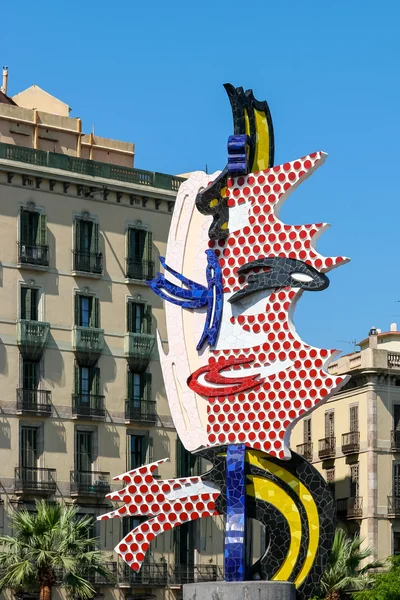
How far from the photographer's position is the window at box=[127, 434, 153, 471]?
68.2 meters

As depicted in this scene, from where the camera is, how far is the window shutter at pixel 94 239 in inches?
2699

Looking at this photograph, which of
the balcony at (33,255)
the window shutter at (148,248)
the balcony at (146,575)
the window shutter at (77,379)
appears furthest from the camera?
the window shutter at (148,248)

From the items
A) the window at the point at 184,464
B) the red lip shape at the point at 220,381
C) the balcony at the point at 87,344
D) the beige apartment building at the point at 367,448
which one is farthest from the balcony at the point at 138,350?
the red lip shape at the point at 220,381

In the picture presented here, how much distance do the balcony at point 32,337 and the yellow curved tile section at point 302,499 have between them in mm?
21193

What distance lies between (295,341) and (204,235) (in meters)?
3.97

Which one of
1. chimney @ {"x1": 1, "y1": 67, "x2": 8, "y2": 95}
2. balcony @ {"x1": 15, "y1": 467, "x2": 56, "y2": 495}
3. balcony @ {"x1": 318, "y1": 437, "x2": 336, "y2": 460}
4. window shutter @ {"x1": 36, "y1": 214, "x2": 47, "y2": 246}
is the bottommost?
balcony @ {"x1": 15, "y1": 467, "x2": 56, "y2": 495}

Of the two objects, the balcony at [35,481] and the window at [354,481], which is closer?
the balcony at [35,481]

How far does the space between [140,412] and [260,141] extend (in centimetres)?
2239

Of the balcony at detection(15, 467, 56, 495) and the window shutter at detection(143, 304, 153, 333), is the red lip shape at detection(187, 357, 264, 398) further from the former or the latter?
the window shutter at detection(143, 304, 153, 333)

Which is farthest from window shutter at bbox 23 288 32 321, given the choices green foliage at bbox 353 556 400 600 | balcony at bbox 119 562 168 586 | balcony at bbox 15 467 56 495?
green foliage at bbox 353 556 400 600

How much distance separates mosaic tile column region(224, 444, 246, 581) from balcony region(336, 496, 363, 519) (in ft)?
106

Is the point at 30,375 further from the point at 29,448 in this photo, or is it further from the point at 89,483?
the point at 89,483

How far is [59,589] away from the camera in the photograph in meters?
65.2

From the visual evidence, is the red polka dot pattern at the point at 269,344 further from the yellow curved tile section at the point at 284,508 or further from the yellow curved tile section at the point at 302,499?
the yellow curved tile section at the point at 284,508
